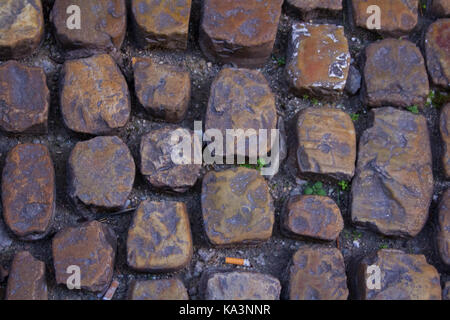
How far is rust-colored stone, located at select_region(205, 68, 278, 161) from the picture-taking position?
252 cm

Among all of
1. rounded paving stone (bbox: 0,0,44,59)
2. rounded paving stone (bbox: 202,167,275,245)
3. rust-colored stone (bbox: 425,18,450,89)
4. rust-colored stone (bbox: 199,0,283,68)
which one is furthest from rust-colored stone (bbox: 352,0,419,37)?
rounded paving stone (bbox: 0,0,44,59)

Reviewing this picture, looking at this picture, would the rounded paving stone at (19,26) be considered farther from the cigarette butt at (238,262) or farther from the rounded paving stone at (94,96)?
the cigarette butt at (238,262)

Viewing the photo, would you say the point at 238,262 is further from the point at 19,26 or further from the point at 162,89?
the point at 19,26

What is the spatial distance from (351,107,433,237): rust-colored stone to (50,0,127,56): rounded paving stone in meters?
1.18

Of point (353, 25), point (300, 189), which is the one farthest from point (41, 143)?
point (353, 25)

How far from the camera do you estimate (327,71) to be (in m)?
2.67

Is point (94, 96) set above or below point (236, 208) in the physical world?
above

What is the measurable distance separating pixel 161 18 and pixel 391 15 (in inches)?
42.3

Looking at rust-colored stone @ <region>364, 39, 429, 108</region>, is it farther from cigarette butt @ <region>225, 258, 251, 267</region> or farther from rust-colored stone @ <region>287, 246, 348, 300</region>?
cigarette butt @ <region>225, 258, 251, 267</region>

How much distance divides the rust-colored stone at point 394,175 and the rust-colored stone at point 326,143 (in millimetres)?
69

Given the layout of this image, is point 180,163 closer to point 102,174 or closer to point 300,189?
point 102,174

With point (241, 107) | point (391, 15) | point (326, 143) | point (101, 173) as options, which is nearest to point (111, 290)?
point (101, 173)

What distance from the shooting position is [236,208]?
8.04ft

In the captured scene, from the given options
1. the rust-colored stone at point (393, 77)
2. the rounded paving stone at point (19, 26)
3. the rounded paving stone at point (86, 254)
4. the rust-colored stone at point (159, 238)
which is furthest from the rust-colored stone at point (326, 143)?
the rounded paving stone at point (19, 26)
